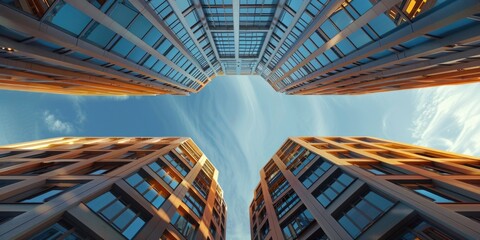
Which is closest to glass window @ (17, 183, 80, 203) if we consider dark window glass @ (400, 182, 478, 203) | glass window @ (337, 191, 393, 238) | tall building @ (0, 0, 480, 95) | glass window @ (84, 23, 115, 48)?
tall building @ (0, 0, 480, 95)

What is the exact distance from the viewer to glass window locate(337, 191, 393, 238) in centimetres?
1384

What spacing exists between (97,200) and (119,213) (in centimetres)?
154

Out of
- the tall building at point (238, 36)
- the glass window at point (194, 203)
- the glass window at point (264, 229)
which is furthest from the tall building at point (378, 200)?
the tall building at point (238, 36)

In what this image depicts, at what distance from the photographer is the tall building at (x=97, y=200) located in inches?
423

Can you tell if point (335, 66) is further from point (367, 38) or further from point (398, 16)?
point (398, 16)

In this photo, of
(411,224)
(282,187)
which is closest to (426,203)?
(411,224)

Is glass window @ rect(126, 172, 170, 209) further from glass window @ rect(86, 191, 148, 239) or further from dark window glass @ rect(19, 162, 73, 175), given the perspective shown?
dark window glass @ rect(19, 162, 73, 175)

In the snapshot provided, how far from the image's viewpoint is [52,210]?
1077 cm

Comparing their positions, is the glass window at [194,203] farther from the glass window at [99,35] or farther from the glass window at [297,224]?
the glass window at [99,35]

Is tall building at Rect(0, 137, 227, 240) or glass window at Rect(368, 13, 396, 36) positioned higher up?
glass window at Rect(368, 13, 396, 36)

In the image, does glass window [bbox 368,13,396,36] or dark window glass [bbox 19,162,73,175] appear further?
dark window glass [bbox 19,162,73,175]

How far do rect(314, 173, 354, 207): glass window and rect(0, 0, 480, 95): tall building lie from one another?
33.0ft

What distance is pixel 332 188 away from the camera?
758 inches

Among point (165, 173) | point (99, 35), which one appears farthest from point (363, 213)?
point (99, 35)
